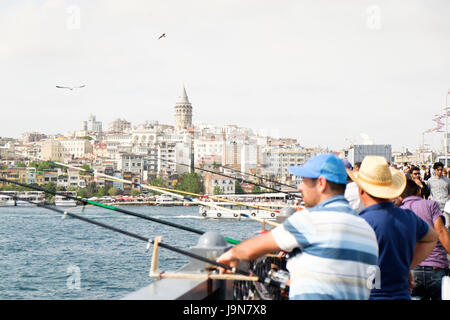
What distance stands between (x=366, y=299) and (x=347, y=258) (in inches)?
8.5

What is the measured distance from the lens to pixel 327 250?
2174 mm

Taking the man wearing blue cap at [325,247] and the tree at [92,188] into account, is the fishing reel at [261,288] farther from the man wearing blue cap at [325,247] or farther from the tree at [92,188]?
the tree at [92,188]

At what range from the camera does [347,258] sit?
2.21 metres

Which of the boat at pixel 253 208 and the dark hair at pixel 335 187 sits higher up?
the dark hair at pixel 335 187

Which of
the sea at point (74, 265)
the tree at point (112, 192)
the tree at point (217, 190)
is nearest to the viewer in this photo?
the sea at point (74, 265)

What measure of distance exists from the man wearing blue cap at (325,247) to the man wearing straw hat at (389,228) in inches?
15.0

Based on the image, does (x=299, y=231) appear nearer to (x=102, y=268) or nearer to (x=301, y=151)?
(x=102, y=268)

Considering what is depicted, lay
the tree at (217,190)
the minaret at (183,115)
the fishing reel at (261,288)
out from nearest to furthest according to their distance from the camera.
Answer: the fishing reel at (261,288), the tree at (217,190), the minaret at (183,115)

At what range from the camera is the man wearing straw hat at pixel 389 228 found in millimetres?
2678

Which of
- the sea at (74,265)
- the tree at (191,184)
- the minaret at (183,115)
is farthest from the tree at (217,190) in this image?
the minaret at (183,115)

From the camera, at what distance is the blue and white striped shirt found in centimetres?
217

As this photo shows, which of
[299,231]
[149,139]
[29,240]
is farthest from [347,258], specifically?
[149,139]

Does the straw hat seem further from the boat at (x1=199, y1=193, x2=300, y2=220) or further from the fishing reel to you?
the boat at (x1=199, y1=193, x2=300, y2=220)

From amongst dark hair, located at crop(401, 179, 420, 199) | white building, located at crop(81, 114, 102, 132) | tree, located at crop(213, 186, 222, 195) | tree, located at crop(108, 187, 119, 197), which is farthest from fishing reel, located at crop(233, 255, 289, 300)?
white building, located at crop(81, 114, 102, 132)
